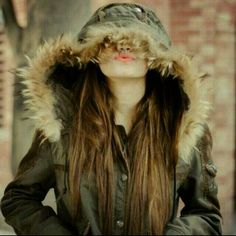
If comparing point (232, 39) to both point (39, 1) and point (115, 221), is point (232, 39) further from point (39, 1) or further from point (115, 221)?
point (115, 221)

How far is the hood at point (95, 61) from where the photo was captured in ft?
6.68

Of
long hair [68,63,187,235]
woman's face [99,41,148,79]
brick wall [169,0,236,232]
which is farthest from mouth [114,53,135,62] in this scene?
brick wall [169,0,236,232]

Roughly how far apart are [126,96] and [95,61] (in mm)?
166

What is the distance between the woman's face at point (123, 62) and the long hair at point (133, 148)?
0.15 meters

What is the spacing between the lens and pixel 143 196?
2070 mm

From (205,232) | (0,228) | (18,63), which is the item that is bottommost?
(0,228)

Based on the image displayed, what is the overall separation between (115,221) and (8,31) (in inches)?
65.2

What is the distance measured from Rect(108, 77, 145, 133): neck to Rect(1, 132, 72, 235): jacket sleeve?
0.95 ft

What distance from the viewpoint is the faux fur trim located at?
2.09 m

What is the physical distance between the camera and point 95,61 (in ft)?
6.97

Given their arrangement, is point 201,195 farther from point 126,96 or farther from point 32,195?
point 32,195

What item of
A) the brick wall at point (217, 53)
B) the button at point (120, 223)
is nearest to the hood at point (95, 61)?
the button at point (120, 223)

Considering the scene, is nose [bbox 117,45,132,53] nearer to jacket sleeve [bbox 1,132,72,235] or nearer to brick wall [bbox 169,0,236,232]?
jacket sleeve [bbox 1,132,72,235]

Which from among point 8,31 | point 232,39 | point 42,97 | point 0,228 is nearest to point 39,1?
point 8,31
